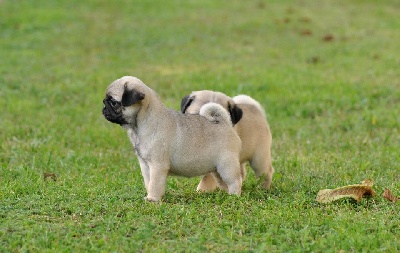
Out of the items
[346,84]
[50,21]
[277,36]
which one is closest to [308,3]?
[277,36]

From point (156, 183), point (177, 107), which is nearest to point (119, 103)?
point (156, 183)

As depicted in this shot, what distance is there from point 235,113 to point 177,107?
4.43 m

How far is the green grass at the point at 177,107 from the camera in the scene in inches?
250

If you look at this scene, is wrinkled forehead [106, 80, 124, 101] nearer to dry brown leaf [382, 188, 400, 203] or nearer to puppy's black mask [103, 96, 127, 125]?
puppy's black mask [103, 96, 127, 125]

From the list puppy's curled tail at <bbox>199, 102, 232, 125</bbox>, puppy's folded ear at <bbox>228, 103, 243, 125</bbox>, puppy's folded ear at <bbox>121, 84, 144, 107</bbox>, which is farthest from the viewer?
puppy's folded ear at <bbox>228, 103, 243, 125</bbox>

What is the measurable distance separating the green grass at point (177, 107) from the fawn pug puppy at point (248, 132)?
19 cm

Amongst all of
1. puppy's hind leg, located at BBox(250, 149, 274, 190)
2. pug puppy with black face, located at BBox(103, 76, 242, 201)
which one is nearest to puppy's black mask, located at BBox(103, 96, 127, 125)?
pug puppy with black face, located at BBox(103, 76, 242, 201)

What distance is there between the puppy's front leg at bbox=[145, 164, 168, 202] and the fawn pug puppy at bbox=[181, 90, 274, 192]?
92 cm

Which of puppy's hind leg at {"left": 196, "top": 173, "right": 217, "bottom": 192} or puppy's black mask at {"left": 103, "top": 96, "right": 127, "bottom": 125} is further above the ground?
puppy's black mask at {"left": 103, "top": 96, "right": 127, "bottom": 125}

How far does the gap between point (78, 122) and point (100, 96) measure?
1.69 m

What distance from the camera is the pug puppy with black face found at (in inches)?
280

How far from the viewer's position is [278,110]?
12742 mm

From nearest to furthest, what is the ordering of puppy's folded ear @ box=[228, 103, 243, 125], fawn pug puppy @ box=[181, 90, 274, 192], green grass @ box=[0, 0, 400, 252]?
green grass @ box=[0, 0, 400, 252] → puppy's folded ear @ box=[228, 103, 243, 125] → fawn pug puppy @ box=[181, 90, 274, 192]

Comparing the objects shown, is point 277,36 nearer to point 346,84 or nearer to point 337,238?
point 346,84
